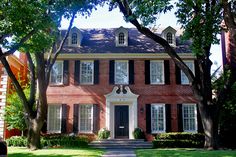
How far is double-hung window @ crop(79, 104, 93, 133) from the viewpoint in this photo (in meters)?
23.6

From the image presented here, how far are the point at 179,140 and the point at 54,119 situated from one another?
8.99 metres

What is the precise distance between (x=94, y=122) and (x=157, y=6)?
12036 millimetres

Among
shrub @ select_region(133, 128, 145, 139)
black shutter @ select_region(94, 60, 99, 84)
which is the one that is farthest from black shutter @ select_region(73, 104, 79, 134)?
shrub @ select_region(133, 128, 145, 139)

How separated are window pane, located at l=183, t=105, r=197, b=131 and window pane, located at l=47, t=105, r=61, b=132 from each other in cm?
903

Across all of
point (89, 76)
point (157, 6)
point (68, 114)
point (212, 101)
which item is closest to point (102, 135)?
point (68, 114)

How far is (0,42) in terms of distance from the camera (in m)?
12.5

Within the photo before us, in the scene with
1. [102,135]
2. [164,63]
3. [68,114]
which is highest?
[164,63]

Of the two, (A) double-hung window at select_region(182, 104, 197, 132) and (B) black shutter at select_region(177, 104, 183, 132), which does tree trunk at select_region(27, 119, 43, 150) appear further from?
(A) double-hung window at select_region(182, 104, 197, 132)

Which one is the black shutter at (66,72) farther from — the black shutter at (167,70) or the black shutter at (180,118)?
the black shutter at (180,118)

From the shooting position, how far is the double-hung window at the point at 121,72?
2412 centimetres

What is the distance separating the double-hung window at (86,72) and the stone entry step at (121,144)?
4623 mm

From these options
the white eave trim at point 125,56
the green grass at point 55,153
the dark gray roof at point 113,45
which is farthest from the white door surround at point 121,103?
the green grass at point 55,153

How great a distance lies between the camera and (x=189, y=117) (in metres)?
23.6

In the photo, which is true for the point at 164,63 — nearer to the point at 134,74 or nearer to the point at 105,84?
the point at 134,74
